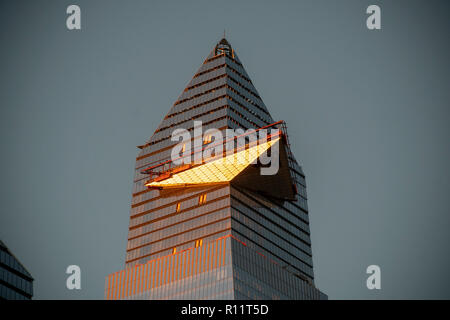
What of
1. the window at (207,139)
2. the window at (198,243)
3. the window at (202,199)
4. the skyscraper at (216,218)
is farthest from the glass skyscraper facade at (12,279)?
the window at (207,139)

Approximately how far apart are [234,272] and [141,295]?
19445 mm

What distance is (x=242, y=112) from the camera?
19662 cm

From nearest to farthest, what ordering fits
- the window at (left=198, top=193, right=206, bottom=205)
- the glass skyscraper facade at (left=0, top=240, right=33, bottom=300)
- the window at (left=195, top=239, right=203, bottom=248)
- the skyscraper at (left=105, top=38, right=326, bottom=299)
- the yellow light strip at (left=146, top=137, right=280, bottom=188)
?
1. the glass skyscraper facade at (left=0, top=240, right=33, bottom=300)
2. the skyscraper at (left=105, top=38, right=326, bottom=299)
3. the window at (left=195, top=239, right=203, bottom=248)
4. the yellow light strip at (left=146, top=137, right=280, bottom=188)
5. the window at (left=198, top=193, right=206, bottom=205)

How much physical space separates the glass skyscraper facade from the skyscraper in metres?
21.4

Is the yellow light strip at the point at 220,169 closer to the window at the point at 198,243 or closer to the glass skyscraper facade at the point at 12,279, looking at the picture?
the window at the point at 198,243

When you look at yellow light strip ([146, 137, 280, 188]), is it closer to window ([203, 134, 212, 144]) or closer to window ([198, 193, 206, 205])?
window ([198, 193, 206, 205])

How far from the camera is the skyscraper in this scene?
163m

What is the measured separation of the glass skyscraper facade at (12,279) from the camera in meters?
148

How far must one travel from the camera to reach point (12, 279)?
494ft

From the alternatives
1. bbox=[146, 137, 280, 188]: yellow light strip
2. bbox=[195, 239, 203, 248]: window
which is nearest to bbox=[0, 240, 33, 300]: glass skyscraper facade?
bbox=[195, 239, 203, 248]: window

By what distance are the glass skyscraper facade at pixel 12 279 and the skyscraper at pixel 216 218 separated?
842 inches
